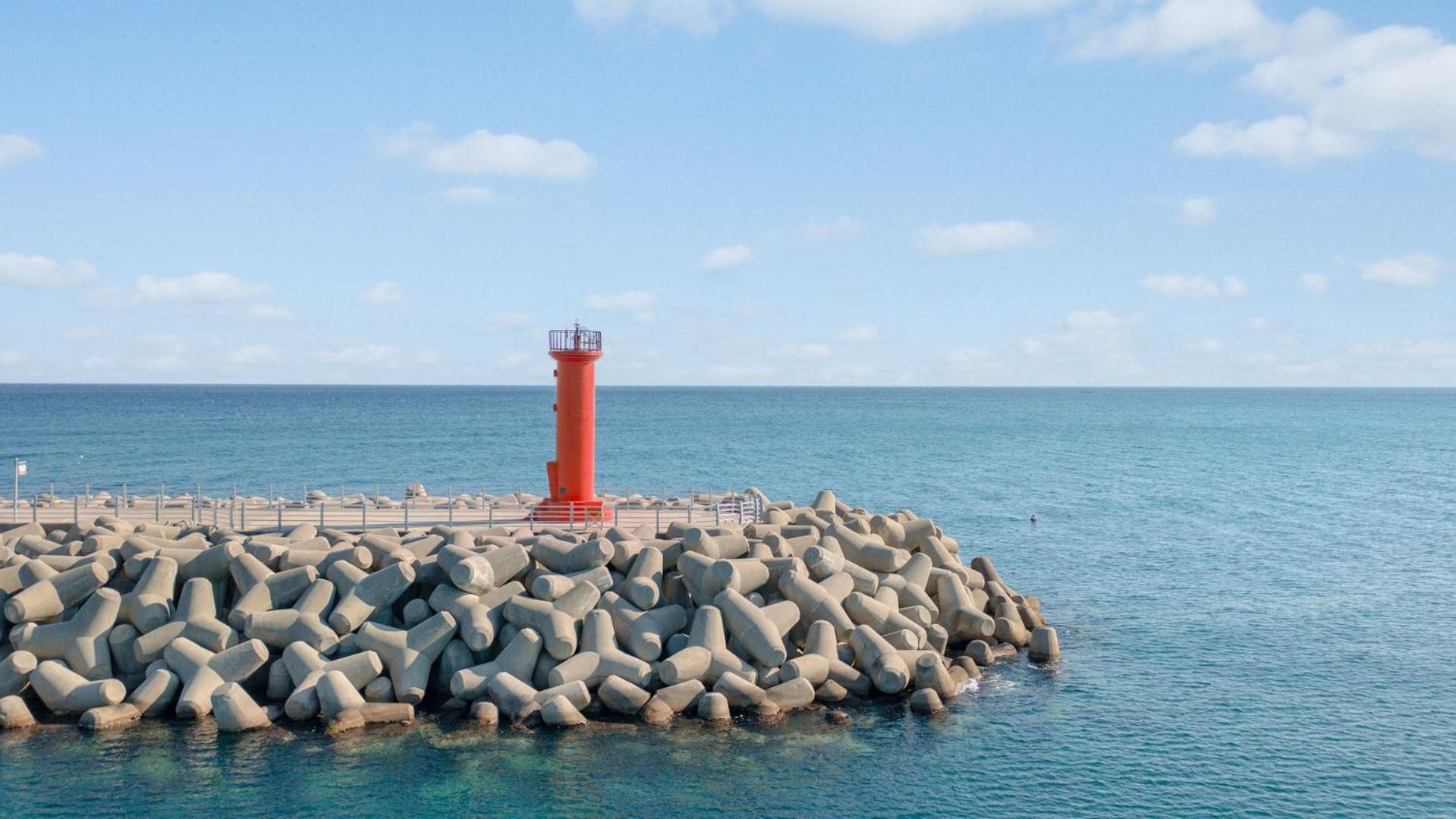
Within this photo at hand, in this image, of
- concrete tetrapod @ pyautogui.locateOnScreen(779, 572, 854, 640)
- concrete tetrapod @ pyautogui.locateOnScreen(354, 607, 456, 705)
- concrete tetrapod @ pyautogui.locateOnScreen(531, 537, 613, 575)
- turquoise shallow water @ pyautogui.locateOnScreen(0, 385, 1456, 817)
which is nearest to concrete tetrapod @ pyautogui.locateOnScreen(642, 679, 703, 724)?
turquoise shallow water @ pyautogui.locateOnScreen(0, 385, 1456, 817)

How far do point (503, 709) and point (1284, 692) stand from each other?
1417 centimetres

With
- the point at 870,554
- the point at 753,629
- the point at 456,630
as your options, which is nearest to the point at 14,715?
the point at 456,630

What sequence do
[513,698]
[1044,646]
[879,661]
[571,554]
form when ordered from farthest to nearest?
[1044,646]
[571,554]
[879,661]
[513,698]

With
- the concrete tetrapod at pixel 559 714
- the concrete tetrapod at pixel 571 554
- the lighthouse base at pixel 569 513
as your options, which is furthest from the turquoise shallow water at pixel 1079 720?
the lighthouse base at pixel 569 513

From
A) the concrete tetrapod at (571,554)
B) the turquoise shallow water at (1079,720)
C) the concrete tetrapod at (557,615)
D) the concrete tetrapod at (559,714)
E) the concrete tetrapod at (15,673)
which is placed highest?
the concrete tetrapod at (571,554)

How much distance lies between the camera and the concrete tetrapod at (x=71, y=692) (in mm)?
19109

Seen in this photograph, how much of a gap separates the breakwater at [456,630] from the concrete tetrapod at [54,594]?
30 mm

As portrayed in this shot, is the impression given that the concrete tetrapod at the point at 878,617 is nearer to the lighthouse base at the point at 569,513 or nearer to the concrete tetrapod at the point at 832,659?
the concrete tetrapod at the point at 832,659

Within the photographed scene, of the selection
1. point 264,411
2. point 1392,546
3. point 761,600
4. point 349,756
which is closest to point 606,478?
point 1392,546

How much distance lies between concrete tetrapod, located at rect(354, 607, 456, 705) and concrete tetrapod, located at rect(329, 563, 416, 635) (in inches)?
14.0

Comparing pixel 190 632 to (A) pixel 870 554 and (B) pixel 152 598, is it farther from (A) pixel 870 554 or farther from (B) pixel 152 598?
(A) pixel 870 554

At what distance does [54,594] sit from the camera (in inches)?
830

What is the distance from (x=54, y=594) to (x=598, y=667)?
9.74 meters

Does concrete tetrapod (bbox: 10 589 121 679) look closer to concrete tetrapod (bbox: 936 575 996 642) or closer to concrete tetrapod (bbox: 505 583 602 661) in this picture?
concrete tetrapod (bbox: 505 583 602 661)
